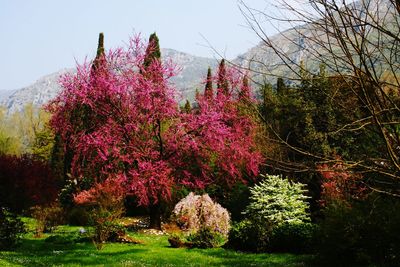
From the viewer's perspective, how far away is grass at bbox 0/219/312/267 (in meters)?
14.2

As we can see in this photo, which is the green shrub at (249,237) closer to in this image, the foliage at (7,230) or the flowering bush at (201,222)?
the flowering bush at (201,222)

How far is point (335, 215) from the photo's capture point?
45.9 feet

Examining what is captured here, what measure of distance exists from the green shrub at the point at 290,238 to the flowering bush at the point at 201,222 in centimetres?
286

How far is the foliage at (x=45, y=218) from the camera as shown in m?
23.2

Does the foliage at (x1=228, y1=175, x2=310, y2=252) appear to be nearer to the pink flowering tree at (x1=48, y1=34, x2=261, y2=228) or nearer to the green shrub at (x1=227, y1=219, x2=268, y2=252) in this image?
the green shrub at (x1=227, y1=219, x2=268, y2=252)

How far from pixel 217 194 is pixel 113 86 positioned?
35.9ft

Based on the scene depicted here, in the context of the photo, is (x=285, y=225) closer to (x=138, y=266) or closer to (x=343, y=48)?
(x=138, y=266)

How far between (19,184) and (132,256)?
5.38m

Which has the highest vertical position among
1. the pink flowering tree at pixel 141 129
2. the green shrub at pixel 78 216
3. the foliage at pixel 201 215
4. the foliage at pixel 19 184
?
the pink flowering tree at pixel 141 129

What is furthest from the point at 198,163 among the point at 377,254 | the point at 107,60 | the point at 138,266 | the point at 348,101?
the point at 348,101

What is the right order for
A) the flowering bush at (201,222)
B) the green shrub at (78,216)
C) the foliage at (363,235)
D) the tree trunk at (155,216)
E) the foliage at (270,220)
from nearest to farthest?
the foliage at (363,235), the foliage at (270,220), the flowering bush at (201,222), the tree trunk at (155,216), the green shrub at (78,216)

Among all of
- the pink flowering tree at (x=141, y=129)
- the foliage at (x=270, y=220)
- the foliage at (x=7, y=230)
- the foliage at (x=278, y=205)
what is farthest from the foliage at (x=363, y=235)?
the foliage at (x=7, y=230)

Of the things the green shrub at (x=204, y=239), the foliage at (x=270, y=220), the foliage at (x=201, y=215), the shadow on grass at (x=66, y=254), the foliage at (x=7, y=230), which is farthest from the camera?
the foliage at (x=201, y=215)

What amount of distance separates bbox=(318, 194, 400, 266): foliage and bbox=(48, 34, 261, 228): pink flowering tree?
9776 millimetres
